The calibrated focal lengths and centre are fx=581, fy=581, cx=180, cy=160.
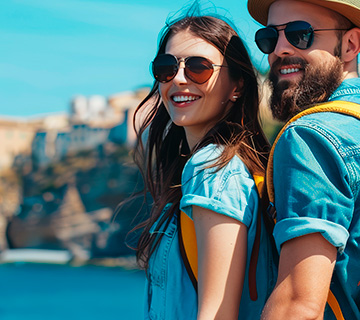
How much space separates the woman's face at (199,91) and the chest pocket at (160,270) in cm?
33

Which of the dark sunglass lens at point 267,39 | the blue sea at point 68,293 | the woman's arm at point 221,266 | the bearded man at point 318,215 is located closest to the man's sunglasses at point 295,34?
the dark sunglass lens at point 267,39

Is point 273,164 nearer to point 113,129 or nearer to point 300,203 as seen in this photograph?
point 300,203

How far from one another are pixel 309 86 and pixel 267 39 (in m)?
0.21

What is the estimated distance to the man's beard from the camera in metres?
1.42

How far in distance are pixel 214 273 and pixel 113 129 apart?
4745 cm

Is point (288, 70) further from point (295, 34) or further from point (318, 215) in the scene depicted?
point (318, 215)

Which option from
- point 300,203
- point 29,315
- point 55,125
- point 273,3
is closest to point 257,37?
point 273,3

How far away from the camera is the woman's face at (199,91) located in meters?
1.71

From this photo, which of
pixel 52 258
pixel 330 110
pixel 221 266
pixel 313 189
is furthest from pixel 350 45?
pixel 52 258

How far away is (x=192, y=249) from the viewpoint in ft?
4.80

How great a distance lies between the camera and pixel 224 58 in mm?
1734

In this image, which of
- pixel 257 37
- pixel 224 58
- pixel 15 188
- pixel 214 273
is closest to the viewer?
pixel 214 273

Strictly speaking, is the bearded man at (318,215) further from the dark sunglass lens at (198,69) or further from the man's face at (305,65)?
the dark sunglass lens at (198,69)

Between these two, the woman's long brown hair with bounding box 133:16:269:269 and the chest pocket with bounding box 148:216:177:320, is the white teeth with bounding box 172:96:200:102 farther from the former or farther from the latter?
the chest pocket with bounding box 148:216:177:320
